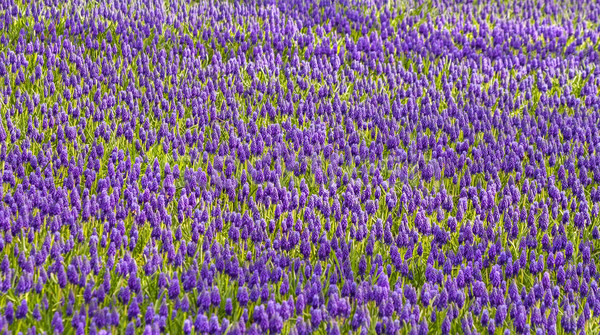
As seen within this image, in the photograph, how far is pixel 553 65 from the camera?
30.1 ft

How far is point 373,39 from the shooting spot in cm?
936

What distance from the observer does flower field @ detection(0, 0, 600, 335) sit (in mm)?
4000

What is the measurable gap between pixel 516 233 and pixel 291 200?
4.71ft

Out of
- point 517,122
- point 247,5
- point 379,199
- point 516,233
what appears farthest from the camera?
point 247,5

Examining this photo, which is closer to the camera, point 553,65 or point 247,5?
point 553,65

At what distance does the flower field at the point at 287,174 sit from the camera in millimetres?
4000

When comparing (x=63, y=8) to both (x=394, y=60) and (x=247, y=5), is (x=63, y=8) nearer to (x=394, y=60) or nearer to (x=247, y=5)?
(x=247, y=5)

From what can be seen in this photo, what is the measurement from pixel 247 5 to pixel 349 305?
6.89 meters

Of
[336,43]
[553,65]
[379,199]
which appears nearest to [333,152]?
[379,199]

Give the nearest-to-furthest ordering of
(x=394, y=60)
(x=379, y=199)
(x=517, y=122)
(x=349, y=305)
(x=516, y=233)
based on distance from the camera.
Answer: (x=349, y=305) → (x=516, y=233) → (x=379, y=199) → (x=517, y=122) → (x=394, y=60)

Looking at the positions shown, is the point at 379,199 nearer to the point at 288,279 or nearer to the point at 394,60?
the point at 288,279

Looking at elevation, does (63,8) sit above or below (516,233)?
above

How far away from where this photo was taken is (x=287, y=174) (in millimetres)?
5852

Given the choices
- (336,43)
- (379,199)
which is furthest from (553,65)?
(379,199)
